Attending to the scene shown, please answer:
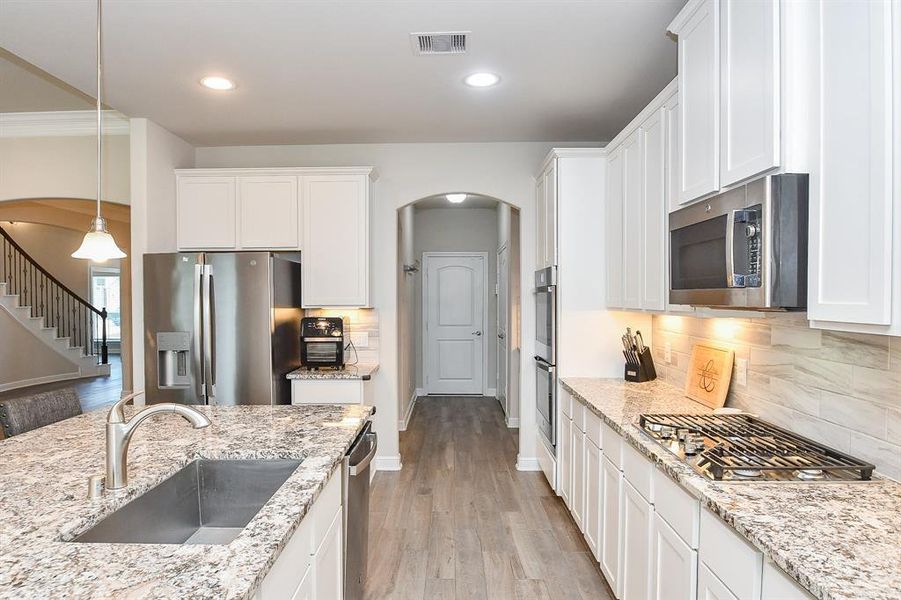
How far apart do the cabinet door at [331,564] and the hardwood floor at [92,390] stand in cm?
611

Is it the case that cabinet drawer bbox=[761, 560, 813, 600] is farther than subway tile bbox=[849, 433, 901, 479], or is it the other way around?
subway tile bbox=[849, 433, 901, 479]

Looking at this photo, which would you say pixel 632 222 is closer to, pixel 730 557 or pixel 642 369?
pixel 642 369

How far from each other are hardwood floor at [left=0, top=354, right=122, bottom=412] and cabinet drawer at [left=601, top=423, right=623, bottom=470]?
21.5ft

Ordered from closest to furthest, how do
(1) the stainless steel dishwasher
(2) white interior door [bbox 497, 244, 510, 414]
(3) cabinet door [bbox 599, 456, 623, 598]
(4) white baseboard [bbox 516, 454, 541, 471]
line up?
(1) the stainless steel dishwasher, (3) cabinet door [bbox 599, 456, 623, 598], (4) white baseboard [bbox 516, 454, 541, 471], (2) white interior door [bbox 497, 244, 510, 414]

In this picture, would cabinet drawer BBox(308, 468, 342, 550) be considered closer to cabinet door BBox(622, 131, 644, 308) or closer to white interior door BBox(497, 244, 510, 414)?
cabinet door BBox(622, 131, 644, 308)

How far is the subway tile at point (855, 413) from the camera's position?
1.59 m

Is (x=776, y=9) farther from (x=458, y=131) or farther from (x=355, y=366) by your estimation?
(x=355, y=366)

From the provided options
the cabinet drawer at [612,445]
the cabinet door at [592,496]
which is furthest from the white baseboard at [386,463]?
the cabinet drawer at [612,445]

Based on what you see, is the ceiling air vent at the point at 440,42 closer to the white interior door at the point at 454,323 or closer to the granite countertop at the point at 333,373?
the granite countertop at the point at 333,373

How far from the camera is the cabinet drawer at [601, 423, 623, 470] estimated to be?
2290 mm

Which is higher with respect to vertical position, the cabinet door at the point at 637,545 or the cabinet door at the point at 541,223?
the cabinet door at the point at 541,223

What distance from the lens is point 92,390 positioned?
8.00 m

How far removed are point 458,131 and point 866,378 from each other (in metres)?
3.11

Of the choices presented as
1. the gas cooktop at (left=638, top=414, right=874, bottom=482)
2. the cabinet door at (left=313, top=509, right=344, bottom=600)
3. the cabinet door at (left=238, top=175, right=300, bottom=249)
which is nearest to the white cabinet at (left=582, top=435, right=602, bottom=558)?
the gas cooktop at (left=638, top=414, right=874, bottom=482)
